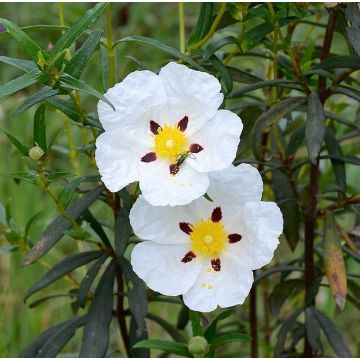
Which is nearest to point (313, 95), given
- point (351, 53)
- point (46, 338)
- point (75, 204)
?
point (351, 53)

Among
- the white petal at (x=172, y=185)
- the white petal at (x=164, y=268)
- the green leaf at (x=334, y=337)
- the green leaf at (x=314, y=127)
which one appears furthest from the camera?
the green leaf at (x=334, y=337)

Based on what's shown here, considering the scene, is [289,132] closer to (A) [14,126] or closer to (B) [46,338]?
(B) [46,338]

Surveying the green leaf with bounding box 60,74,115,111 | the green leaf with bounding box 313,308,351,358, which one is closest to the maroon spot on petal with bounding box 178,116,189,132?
the green leaf with bounding box 60,74,115,111

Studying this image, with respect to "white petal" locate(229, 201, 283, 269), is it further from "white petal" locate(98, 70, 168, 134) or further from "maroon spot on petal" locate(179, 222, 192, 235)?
"white petal" locate(98, 70, 168, 134)

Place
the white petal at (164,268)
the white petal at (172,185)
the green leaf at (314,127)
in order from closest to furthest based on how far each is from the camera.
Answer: the white petal at (172,185)
the white petal at (164,268)
the green leaf at (314,127)

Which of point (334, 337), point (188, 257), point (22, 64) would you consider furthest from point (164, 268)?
point (334, 337)

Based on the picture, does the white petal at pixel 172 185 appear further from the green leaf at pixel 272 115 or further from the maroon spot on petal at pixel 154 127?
the green leaf at pixel 272 115

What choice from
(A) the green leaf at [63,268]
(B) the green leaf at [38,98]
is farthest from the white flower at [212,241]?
(A) the green leaf at [63,268]

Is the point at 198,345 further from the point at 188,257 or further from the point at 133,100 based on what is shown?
the point at 133,100
